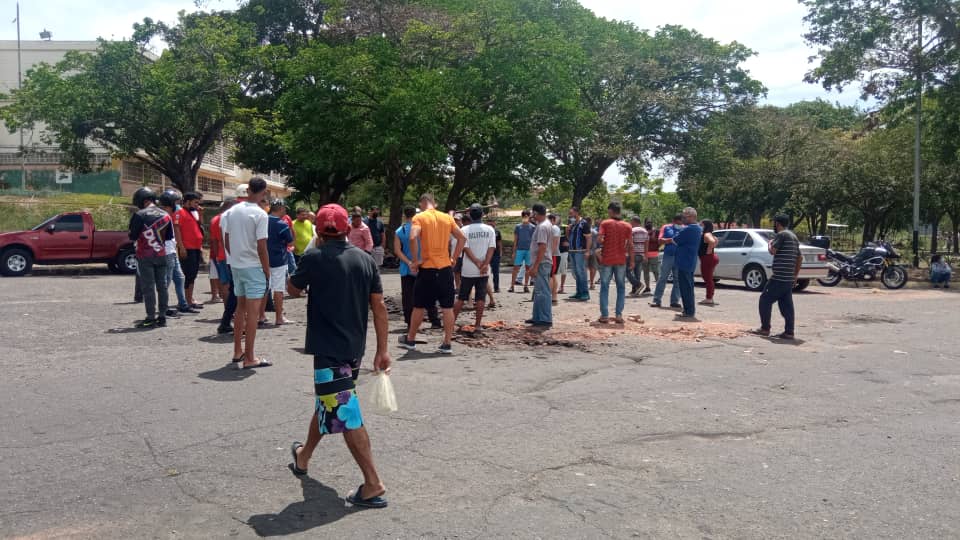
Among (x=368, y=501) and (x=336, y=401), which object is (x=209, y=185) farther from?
(x=368, y=501)

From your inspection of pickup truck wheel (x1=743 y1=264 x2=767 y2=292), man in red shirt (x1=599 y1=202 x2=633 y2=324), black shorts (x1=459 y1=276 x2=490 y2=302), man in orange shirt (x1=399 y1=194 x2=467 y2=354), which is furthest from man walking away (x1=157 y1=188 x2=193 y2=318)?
pickup truck wheel (x1=743 y1=264 x2=767 y2=292)

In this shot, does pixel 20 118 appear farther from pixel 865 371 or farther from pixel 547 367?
pixel 865 371

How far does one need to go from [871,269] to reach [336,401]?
744 inches

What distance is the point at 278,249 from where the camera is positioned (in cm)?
973

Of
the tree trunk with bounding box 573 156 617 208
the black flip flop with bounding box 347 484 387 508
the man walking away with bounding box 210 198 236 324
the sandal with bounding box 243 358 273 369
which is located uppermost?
the tree trunk with bounding box 573 156 617 208

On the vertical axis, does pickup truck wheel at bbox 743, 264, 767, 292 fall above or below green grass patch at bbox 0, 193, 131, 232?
below

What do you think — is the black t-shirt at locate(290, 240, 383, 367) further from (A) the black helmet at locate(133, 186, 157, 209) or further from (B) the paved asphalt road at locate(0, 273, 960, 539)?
(A) the black helmet at locate(133, 186, 157, 209)

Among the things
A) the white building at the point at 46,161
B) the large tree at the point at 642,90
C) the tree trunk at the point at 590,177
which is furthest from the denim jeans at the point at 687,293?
the white building at the point at 46,161

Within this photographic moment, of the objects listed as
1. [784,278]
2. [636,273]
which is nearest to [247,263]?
[784,278]

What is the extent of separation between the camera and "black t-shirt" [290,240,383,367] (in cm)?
433

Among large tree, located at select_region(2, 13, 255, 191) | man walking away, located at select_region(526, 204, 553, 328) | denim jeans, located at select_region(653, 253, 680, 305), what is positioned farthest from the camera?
large tree, located at select_region(2, 13, 255, 191)

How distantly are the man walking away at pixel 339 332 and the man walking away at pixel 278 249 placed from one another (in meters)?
4.47

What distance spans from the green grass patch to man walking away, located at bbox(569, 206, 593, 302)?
62.9 ft

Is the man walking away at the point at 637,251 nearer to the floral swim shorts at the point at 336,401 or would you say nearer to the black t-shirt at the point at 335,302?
the black t-shirt at the point at 335,302
